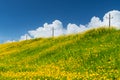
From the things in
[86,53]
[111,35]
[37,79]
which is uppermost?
[111,35]

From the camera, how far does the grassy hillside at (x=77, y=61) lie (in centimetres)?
1942

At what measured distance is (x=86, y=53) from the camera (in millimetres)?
28172

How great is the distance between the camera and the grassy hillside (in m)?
19.4

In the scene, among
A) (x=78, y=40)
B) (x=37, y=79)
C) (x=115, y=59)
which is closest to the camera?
(x=37, y=79)

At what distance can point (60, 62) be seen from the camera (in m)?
27.8

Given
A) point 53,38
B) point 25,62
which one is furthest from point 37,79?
point 53,38

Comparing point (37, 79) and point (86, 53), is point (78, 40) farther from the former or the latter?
point (37, 79)

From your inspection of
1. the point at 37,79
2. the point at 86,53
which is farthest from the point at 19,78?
the point at 86,53

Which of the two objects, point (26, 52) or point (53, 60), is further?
point (26, 52)

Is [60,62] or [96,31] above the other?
[96,31]

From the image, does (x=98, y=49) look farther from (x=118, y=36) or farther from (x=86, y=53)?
(x=118, y=36)

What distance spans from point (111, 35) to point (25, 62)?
9228 mm

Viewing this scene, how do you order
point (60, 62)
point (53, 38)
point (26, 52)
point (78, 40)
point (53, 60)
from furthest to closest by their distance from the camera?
point (53, 38) → point (26, 52) → point (78, 40) → point (53, 60) → point (60, 62)

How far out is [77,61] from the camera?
26391 mm
